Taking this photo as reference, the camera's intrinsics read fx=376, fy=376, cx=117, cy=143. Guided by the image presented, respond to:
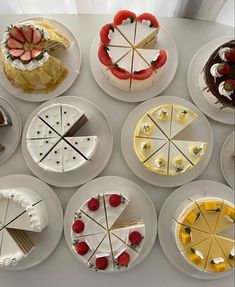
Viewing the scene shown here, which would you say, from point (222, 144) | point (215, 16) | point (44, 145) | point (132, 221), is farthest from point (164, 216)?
point (215, 16)

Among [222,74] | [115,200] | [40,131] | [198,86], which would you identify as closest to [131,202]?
[115,200]

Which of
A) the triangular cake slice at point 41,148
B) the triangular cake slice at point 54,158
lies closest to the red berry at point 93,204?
the triangular cake slice at point 54,158

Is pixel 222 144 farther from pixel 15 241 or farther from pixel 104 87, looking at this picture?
→ pixel 15 241

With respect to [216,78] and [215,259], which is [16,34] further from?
[215,259]

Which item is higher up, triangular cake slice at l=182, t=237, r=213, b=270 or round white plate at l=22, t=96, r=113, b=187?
round white plate at l=22, t=96, r=113, b=187

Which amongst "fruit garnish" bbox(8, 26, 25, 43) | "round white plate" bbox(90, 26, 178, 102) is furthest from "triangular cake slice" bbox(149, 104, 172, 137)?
"fruit garnish" bbox(8, 26, 25, 43)

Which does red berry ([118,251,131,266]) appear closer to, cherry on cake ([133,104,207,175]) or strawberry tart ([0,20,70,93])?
cherry on cake ([133,104,207,175])

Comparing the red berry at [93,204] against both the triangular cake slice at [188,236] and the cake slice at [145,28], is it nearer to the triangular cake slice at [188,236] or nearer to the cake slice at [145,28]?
the triangular cake slice at [188,236]
